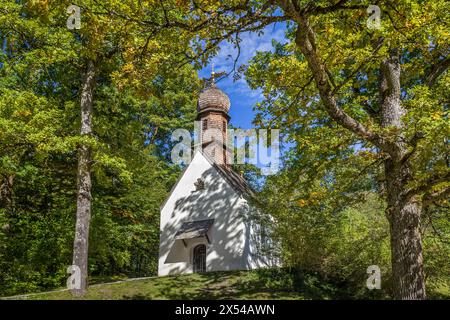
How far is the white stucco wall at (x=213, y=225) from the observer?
68.4 feet

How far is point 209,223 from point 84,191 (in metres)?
9.28

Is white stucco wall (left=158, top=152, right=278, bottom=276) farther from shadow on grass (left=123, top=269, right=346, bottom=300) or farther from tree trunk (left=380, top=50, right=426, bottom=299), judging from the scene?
tree trunk (left=380, top=50, right=426, bottom=299)

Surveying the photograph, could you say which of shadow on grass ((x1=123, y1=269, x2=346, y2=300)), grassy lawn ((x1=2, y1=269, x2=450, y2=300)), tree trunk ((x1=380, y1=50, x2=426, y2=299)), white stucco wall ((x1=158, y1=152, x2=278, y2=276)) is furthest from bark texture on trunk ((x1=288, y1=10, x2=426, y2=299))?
white stucco wall ((x1=158, y1=152, x2=278, y2=276))

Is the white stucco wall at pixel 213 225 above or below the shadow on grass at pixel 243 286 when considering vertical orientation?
above

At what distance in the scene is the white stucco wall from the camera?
821 inches

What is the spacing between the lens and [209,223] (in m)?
21.9

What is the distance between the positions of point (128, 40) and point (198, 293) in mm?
9681

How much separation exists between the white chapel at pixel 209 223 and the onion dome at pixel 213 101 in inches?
50.2

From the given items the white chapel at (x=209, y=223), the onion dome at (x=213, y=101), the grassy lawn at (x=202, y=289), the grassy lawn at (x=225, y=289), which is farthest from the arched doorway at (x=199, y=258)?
the onion dome at (x=213, y=101)

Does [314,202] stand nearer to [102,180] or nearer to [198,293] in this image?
[198,293]

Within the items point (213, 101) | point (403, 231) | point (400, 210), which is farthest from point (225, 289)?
point (213, 101)

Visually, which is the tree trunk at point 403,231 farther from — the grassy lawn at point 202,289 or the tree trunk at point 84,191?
the tree trunk at point 84,191

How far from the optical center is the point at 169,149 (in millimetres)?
31906

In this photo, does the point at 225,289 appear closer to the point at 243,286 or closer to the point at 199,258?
the point at 243,286
